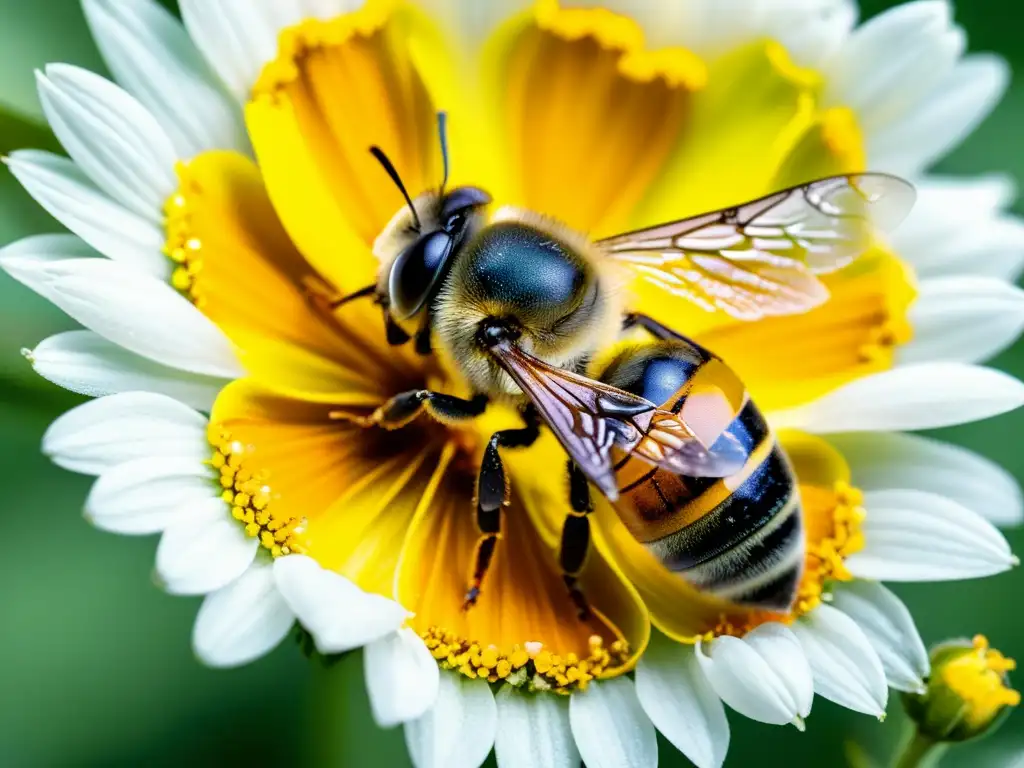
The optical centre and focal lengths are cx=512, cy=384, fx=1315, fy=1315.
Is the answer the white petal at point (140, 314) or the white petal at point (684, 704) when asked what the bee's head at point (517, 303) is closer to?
the white petal at point (140, 314)

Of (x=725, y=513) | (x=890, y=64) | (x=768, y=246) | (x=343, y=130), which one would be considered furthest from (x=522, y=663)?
(x=890, y=64)

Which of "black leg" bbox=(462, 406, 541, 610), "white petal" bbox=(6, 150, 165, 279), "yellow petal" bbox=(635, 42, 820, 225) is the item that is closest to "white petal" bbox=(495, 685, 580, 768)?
"black leg" bbox=(462, 406, 541, 610)

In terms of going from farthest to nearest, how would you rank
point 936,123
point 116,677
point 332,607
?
point 936,123, point 116,677, point 332,607

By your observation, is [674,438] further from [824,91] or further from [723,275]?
[824,91]

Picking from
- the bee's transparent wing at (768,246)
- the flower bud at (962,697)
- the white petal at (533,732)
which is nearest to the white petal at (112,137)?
the bee's transparent wing at (768,246)

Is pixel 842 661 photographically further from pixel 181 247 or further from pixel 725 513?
pixel 181 247

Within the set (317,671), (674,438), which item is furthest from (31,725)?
(674,438)
